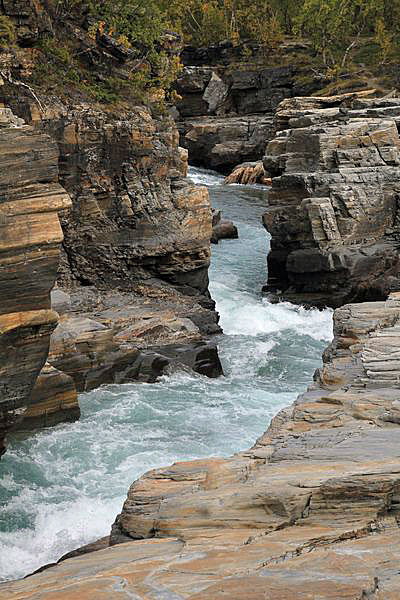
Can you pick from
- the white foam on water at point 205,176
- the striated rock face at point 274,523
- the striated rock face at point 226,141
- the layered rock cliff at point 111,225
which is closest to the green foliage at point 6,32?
the layered rock cliff at point 111,225

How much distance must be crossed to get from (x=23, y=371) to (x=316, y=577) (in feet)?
30.0

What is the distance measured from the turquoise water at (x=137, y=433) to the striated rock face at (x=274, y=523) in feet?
15.8

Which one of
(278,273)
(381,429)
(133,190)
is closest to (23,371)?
(381,429)

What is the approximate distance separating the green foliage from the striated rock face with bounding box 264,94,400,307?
11.4 m

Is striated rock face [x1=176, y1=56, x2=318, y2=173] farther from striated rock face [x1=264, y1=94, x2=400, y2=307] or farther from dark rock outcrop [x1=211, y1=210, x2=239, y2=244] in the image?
striated rock face [x1=264, y1=94, x2=400, y2=307]

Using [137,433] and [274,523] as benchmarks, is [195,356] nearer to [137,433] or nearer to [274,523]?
[137,433]

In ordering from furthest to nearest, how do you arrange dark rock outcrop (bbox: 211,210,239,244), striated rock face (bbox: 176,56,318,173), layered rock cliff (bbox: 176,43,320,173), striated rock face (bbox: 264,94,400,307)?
1. striated rock face (bbox: 176,56,318,173)
2. layered rock cliff (bbox: 176,43,320,173)
3. dark rock outcrop (bbox: 211,210,239,244)
4. striated rock face (bbox: 264,94,400,307)

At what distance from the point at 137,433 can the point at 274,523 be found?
10411 mm

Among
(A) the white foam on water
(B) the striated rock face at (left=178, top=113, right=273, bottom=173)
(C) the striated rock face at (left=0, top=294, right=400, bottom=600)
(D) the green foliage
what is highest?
(D) the green foliage

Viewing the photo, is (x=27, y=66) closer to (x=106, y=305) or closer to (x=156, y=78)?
(x=156, y=78)

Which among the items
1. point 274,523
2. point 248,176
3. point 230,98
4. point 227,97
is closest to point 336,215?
point 248,176

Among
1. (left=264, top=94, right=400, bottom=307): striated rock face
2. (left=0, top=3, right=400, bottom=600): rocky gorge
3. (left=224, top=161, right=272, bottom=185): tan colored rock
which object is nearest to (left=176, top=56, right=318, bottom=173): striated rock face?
(left=224, top=161, right=272, bottom=185): tan colored rock

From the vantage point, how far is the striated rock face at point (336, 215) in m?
29.4

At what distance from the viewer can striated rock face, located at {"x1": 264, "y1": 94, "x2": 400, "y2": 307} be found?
29391 millimetres
